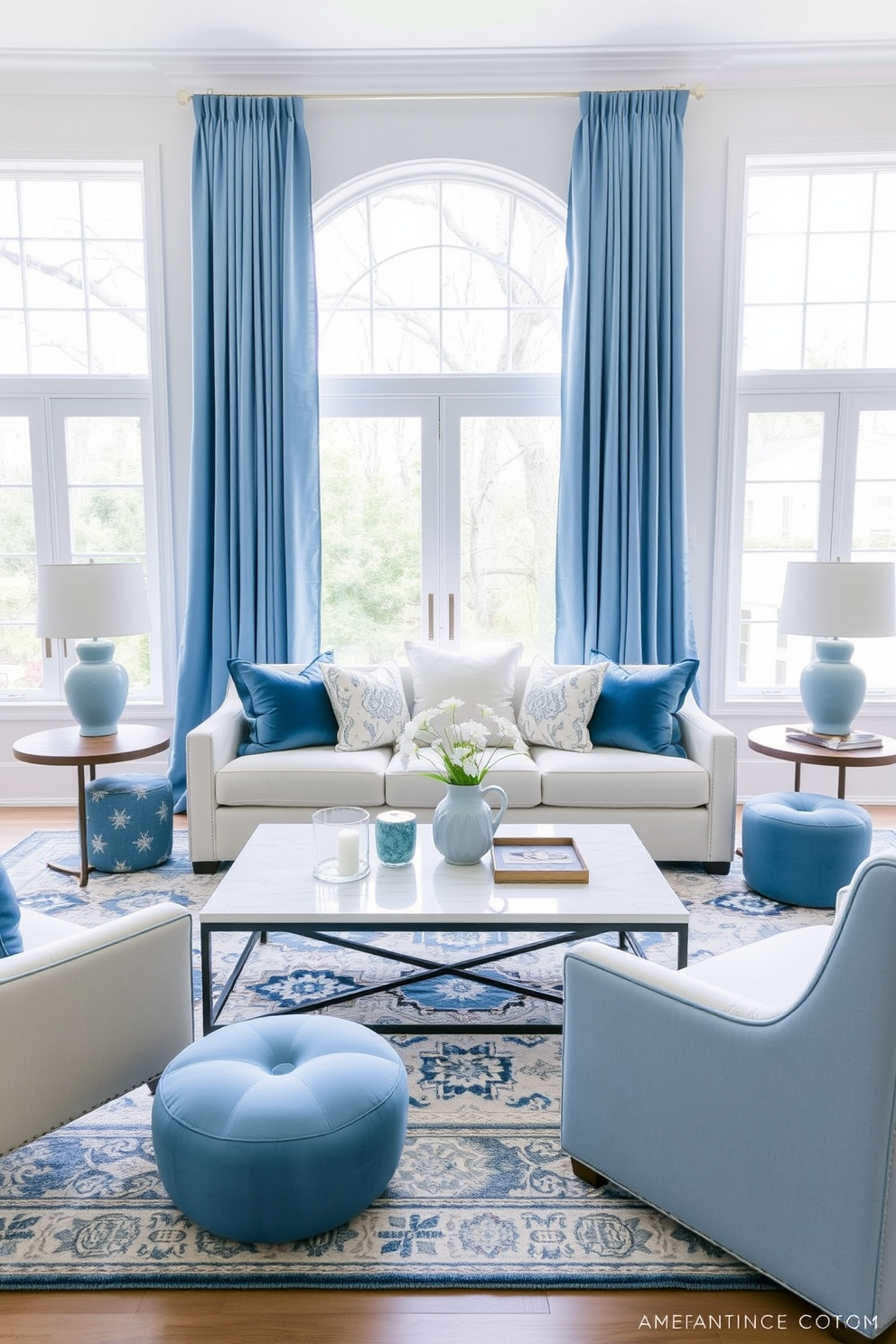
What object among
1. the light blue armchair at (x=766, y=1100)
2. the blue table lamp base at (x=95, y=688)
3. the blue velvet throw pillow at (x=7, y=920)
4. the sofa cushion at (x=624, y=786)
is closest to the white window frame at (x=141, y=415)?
the blue table lamp base at (x=95, y=688)

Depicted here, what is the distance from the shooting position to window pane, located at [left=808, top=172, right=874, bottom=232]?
4.74 meters

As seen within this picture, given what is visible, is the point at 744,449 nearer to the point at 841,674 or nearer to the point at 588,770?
the point at 841,674

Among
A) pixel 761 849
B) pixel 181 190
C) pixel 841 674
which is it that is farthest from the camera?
pixel 181 190

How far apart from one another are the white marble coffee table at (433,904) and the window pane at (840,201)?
11.7 ft

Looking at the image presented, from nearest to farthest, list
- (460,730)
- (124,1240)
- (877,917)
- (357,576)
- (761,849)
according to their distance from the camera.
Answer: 1. (877,917)
2. (124,1240)
3. (460,730)
4. (761,849)
5. (357,576)

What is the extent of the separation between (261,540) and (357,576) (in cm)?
56

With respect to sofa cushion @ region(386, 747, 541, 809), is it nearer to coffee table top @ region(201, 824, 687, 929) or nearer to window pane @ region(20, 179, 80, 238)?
coffee table top @ region(201, 824, 687, 929)

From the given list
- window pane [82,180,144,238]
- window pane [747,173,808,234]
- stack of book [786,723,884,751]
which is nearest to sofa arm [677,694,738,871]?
stack of book [786,723,884,751]

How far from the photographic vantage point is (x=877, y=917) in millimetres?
1405

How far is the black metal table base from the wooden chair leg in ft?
1.66

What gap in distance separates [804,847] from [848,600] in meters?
1.01

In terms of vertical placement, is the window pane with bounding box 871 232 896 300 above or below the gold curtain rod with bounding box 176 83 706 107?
below

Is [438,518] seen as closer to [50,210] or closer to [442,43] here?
[442,43]

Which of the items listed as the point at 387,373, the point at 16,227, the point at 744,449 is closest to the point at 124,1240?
the point at 387,373
